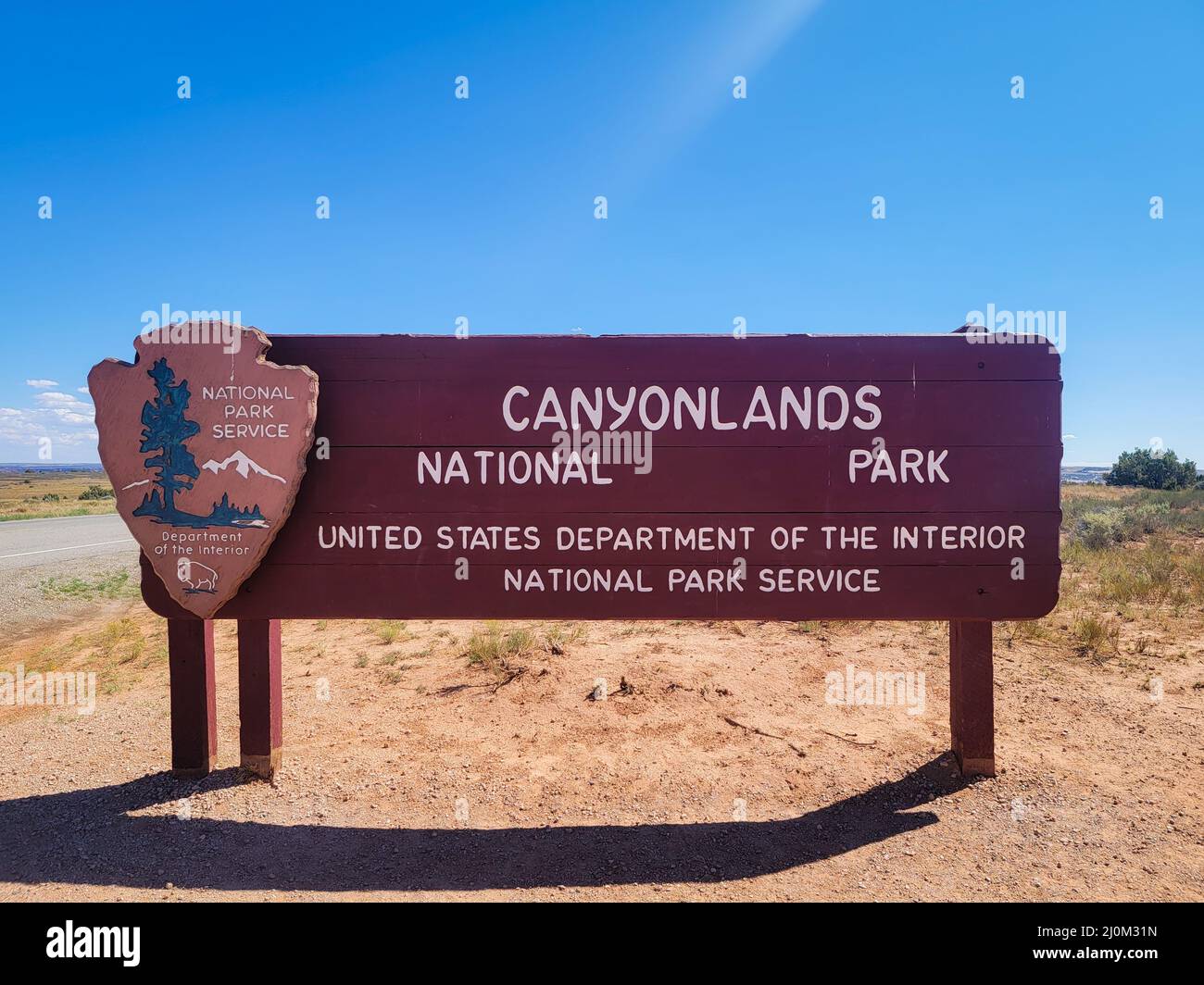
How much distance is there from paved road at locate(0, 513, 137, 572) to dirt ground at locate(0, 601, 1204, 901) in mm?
10746

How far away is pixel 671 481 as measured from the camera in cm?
386

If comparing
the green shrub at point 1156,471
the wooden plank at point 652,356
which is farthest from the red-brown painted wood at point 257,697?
the green shrub at point 1156,471

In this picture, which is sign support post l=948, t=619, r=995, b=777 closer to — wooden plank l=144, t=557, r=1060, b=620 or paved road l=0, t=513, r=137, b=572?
wooden plank l=144, t=557, r=1060, b=620

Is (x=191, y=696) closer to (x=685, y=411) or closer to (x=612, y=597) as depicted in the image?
(x=612, y=597)

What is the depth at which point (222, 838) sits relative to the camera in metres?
3.44

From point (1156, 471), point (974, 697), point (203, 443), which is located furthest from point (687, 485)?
point (1156, 471)

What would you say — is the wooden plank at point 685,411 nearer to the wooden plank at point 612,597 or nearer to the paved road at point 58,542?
the wooden plank at point 612,597

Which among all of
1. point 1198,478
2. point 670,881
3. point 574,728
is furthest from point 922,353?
point 1198,478

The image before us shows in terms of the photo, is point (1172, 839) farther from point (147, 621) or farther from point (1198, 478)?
point (1198, 478)

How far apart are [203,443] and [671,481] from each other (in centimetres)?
299

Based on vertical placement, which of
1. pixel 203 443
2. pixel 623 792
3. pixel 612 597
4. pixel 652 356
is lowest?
pixel 623 792

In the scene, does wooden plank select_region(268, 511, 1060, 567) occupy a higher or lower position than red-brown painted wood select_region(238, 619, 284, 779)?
higher

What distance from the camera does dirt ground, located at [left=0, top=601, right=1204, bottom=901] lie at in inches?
122

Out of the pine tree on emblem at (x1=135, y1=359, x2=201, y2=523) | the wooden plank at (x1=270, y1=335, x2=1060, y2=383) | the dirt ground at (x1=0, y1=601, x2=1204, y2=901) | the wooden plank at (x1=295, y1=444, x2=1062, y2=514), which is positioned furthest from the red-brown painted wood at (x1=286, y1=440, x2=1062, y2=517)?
the dirt ground at (x1=0, y1=601, x2=1204, y2=901)
